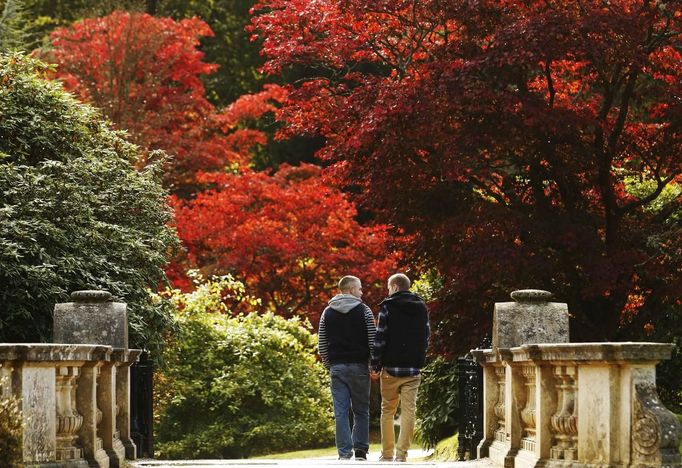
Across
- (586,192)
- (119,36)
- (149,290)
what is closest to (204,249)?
(119,36)

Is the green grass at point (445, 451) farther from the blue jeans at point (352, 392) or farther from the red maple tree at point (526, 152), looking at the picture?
the blue jeans at point (352, 392)

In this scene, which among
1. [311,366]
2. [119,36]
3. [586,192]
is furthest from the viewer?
[119,36]

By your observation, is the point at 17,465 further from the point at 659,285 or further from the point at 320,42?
the point at 320,42

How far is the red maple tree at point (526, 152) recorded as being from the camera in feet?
52.9

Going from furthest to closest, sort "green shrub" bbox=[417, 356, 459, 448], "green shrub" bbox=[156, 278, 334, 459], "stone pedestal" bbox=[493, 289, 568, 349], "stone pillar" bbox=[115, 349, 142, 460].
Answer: "green shrub" bbox=[156, 278, 334, 459] → "green shrub" bbox=[417, 356, 459, 448] → "stone pillar" bbox=[115, 349, 142, 460] → "stone pedestal" bbox=[493, 289, 568, 349]

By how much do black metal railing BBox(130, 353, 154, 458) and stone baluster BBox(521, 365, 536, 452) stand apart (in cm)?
→ 486

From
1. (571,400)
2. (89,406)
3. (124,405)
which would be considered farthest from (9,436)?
(124,405)

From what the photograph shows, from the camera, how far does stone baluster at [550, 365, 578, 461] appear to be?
10.0m

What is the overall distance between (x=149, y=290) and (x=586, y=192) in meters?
6.16

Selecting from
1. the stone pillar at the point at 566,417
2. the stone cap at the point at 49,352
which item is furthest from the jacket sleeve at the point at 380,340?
the stone cap at the point at 49,352

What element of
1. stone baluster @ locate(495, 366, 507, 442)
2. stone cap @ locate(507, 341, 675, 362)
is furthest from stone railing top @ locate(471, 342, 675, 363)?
stone baluster @ locate(495, 366, 507, 442)

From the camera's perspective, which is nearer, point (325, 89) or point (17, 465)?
point (17, 465)

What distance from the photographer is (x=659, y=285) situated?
53.9ft

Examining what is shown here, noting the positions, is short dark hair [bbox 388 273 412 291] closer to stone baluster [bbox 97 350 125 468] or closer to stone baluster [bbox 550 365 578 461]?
stone baluster [bbox 97 350 125 468]
